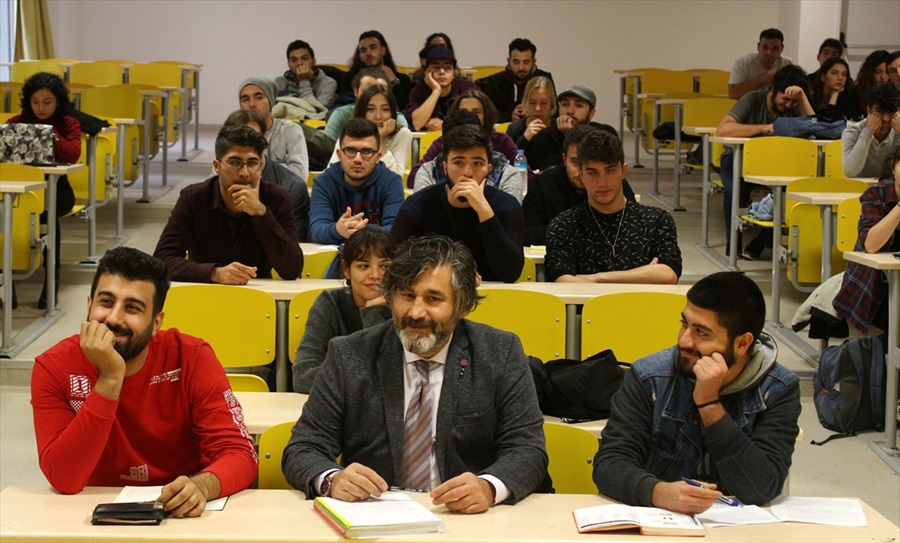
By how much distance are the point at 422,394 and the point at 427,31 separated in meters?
10.8

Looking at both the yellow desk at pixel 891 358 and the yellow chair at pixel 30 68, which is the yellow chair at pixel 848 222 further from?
the yellow chair at pixel 30 68

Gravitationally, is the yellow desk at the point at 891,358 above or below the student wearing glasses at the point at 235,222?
below

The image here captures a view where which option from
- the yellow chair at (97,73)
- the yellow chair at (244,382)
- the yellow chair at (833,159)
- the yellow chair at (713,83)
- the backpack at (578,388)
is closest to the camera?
the backpack at (578,388)

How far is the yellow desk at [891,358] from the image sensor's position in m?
4.08

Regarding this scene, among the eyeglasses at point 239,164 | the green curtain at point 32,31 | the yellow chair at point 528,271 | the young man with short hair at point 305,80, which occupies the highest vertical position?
the green curtain at point 32,31

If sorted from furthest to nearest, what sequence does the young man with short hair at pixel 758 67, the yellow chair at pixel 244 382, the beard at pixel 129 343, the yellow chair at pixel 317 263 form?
the young man with short hair at pixel 758 67 → the yellow chair at pixel 317 263 → the yellow chair at pixel 244 382 → the beard at pixel 129 343

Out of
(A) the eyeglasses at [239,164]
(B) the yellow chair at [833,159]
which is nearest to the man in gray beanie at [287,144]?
(A) the eyeglasses at [239,164]

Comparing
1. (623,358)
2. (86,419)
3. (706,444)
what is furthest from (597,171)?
(86,419)

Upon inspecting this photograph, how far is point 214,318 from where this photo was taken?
141 inches

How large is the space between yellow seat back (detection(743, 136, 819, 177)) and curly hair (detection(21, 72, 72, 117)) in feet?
12.7

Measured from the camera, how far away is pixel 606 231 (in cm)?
416

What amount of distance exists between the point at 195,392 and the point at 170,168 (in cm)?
701

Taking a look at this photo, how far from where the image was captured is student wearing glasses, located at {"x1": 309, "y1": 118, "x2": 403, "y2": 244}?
491 centimetres

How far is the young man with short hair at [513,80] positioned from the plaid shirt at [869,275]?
411 centimetres
